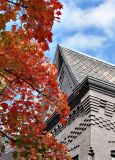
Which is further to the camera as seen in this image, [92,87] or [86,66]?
[86,66]

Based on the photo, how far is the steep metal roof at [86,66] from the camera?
18344 mm

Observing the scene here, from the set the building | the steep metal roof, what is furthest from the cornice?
the steep metal roof

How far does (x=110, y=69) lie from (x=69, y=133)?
5150mm

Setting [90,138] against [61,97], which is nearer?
[61,97]

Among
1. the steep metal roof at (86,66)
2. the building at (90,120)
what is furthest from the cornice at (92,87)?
the steep metal roof at (86,66)

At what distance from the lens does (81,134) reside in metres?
15.5

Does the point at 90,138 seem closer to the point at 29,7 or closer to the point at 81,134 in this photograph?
the point at 81,134

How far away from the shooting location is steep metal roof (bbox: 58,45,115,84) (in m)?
18.3

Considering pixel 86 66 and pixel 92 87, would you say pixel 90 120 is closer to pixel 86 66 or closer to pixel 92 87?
pixel 92 87

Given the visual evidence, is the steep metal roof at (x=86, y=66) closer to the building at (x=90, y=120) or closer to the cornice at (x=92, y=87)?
the building at (x=90, y=120)

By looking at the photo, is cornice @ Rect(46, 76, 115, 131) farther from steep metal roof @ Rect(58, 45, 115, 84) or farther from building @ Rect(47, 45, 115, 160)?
steep metal roof @ Rect(58, 45, 115, 84)

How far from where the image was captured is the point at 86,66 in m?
19.7

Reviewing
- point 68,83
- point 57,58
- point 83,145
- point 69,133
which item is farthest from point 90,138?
point 57,58

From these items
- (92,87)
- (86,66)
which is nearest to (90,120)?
(92,87)
